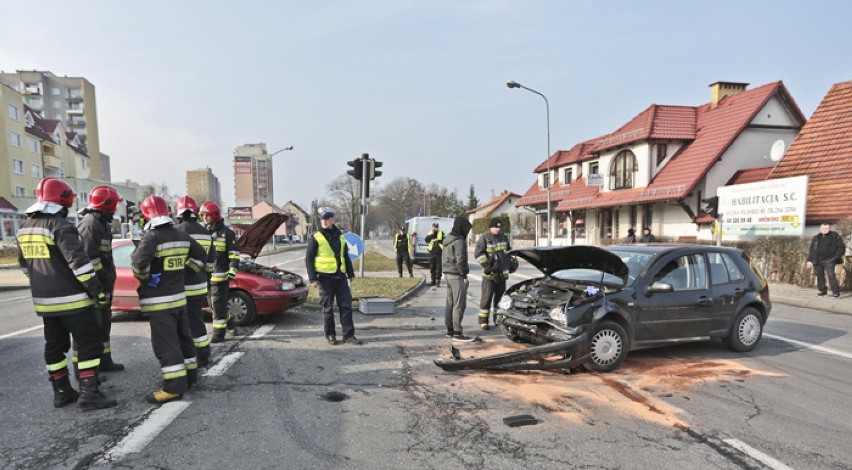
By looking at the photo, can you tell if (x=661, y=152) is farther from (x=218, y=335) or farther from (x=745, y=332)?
(x=218, y=335)

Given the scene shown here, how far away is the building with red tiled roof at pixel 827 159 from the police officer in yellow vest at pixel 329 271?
15279 millimetres

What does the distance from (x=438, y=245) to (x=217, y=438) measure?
9824 mm

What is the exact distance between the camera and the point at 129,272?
7.43 meters

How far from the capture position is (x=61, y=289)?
3926mm

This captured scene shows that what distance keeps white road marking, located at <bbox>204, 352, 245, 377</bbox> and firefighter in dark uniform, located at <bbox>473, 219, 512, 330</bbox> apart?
12.0ft

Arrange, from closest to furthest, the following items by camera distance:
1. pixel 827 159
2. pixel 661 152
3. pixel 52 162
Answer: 1. pixel 827 159
2. pixel 661 152
3. pixel 52 162

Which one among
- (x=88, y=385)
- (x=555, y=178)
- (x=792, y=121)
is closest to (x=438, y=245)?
(x=88, y=385)

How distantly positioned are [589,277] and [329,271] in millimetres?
3434

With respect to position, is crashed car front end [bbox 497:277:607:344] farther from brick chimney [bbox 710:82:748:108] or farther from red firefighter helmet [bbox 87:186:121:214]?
brick chimney [bbox 710:82:748:108]

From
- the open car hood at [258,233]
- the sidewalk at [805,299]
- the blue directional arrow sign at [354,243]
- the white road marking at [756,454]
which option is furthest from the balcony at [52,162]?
the white road marking at [756,454]

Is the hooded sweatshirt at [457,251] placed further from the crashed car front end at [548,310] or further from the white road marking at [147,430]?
the white road marking at [147,430]

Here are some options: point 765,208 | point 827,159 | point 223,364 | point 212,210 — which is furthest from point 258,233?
point 827,159

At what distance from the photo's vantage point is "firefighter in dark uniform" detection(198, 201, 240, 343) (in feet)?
20.8

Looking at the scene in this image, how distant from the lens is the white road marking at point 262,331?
267 inches
